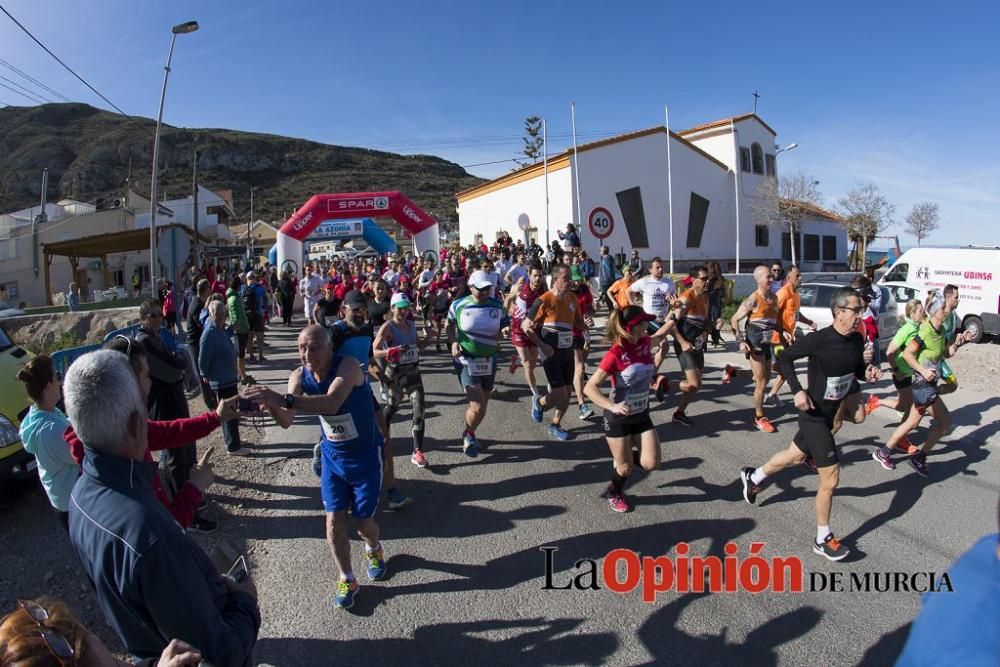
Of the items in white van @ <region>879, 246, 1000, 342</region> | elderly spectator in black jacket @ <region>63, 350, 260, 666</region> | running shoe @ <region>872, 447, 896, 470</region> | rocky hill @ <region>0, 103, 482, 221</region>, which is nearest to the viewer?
elderly spectator in black jacket @ <region>63, 350, 260, 666</region>

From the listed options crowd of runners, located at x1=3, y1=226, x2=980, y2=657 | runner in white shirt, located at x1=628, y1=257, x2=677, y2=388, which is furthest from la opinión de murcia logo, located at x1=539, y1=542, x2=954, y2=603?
runner in white shirt, located at x1=628, y1=257, x2=677, y2=388

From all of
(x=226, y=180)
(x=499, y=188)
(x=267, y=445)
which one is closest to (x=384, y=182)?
(x=226, y=180)

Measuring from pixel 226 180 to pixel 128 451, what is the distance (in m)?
112

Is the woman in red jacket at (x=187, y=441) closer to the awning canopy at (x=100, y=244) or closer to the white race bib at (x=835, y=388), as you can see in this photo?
the white race bib at (x=835, y=388)

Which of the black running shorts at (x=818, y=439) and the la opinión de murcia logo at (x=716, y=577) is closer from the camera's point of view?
the la opinión de murcia logo at (x=716, y=577)

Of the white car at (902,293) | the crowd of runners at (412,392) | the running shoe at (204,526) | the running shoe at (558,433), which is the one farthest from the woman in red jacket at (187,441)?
the white car at (902,293)

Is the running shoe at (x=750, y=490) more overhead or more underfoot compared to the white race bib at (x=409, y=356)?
more underfoot

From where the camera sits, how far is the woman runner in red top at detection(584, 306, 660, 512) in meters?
4.58

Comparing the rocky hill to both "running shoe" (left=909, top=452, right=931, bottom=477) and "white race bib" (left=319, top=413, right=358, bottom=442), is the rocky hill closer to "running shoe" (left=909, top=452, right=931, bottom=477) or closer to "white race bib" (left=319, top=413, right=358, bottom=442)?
"running shoe" (left=909, top=452, right=931, bottom=477)

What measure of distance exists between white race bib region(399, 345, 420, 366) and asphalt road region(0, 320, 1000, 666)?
114 centimetres

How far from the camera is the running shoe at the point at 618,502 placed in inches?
184

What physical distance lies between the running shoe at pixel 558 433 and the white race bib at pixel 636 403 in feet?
6.38

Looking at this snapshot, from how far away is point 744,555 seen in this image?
402 cm

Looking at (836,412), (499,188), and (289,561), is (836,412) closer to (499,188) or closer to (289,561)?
(289,561)
